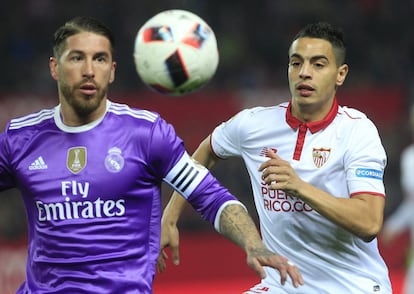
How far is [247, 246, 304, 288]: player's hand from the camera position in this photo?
165 inches

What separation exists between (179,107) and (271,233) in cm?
824

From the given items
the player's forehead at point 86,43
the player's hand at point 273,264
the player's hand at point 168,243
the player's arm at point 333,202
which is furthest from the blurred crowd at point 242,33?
the player's hand at point 273,264

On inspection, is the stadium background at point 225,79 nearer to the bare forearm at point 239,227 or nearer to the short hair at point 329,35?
the short hair at point 329,35

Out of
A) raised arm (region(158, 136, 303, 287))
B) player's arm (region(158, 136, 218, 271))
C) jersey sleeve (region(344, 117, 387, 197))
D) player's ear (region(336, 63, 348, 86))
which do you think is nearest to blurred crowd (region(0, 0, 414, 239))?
player's arm (region(158, 136, 218, 271))

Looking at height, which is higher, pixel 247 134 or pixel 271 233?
pixel 247 134

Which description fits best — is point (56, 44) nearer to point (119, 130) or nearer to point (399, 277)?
point (119, 130)

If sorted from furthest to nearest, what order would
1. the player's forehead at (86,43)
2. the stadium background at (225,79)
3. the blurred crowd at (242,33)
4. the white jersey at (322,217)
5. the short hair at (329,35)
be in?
the blurred crowd at (242,33), the stadium background at (225,79), the short hair at (329,35), the white jersey at (322,217), the player's forehead at (86,43)

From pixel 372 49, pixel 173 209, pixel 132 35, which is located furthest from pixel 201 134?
pixel 173 209

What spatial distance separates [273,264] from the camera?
4258 millimetres

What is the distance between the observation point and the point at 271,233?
18.0 feet

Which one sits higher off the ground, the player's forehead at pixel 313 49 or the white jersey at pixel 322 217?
the player's forehead at pixel 313 49

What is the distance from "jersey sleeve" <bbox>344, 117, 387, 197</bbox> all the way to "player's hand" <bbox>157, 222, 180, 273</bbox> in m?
1.00

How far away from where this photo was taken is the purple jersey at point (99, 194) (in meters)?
4.61

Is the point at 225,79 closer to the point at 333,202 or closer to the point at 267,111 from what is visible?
the point at 267,111
